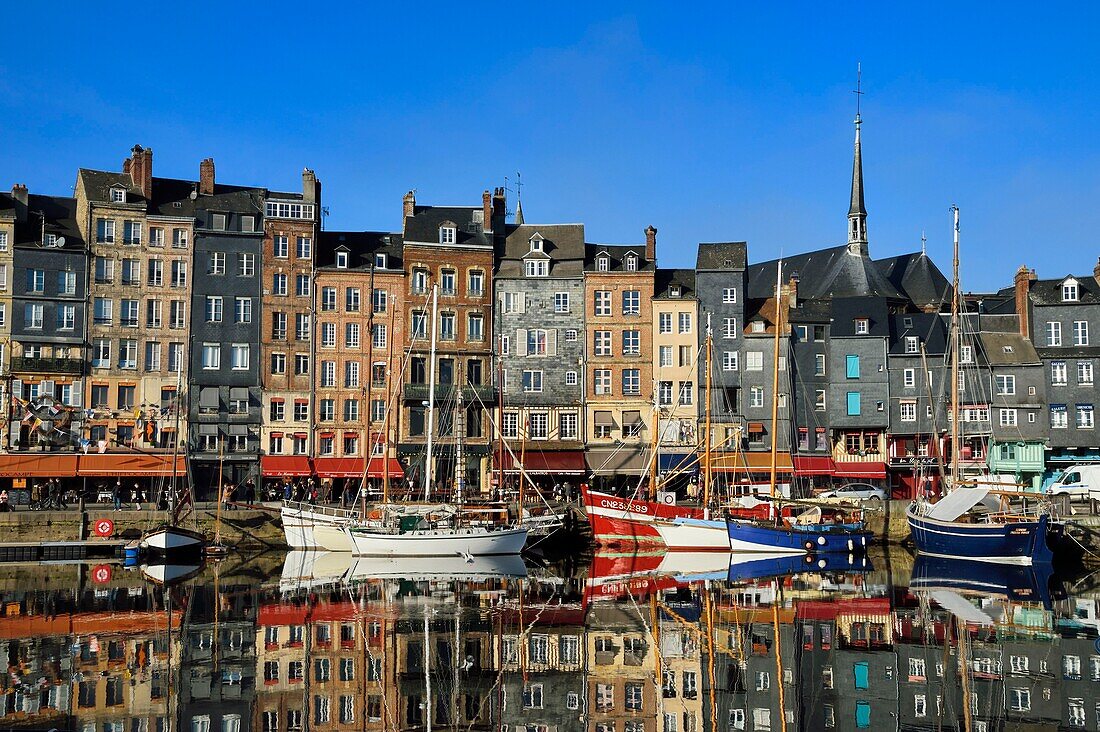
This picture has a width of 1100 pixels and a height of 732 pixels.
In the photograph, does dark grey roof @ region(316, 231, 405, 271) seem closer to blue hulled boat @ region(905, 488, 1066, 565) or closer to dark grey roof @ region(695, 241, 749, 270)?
dark grey roof @ region(695, 241, 749, 270)

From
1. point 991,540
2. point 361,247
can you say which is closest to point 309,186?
point 361,247

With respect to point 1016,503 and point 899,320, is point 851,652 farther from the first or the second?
point 899,320

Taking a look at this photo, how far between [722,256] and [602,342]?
950 cm

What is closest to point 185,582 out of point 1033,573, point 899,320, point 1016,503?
point 1033,573

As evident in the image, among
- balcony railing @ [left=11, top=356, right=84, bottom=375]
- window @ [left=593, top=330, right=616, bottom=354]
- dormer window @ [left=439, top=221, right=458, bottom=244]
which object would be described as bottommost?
balcony railing @ [left=11, top=356, right=84, bottom=375]

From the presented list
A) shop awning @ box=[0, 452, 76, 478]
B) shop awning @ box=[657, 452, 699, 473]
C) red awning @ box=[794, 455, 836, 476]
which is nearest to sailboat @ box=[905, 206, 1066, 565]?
red awning @ box=[794, 455, 836, 476]

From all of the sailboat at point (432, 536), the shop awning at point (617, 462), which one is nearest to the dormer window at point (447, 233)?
the shop awning at point (617, 462)

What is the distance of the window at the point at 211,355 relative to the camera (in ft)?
218

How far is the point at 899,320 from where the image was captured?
240 feet

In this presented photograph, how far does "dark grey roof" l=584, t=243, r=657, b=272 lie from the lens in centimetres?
6975

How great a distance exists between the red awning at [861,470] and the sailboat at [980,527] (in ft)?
42.5

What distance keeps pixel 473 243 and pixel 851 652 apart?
43.5 metres

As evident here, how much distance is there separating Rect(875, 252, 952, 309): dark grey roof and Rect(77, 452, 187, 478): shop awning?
52720 mm

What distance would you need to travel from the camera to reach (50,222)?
6725cm
